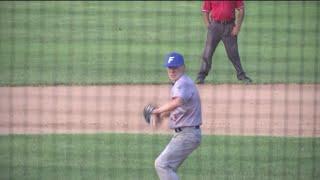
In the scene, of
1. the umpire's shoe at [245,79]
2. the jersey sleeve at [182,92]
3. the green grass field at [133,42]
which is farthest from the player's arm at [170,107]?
the green grass field at [133,42]

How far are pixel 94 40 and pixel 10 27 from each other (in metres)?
1.97

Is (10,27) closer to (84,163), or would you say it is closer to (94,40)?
(94,40)

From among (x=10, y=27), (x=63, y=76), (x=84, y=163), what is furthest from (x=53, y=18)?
(x=84, y=163)

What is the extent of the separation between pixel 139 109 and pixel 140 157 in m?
2.82

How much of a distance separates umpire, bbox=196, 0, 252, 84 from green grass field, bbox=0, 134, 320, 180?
3253 mm

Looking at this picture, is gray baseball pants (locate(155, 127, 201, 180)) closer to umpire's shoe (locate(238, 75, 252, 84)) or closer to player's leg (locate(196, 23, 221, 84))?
player's leg (locate(196, 23, 221, 84))

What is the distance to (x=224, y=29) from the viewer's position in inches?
554

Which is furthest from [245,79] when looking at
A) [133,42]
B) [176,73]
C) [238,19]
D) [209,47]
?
[176,73]

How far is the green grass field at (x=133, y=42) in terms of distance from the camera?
1523 centimetres

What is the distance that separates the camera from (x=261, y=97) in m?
13.2

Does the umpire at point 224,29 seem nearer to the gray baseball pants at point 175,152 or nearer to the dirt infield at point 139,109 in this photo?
the dirt infield at point 139,109

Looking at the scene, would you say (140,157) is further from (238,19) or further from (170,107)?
(238,19)

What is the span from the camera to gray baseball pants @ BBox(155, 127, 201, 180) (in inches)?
309

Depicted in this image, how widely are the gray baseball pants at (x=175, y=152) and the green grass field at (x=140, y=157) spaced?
1091mm
